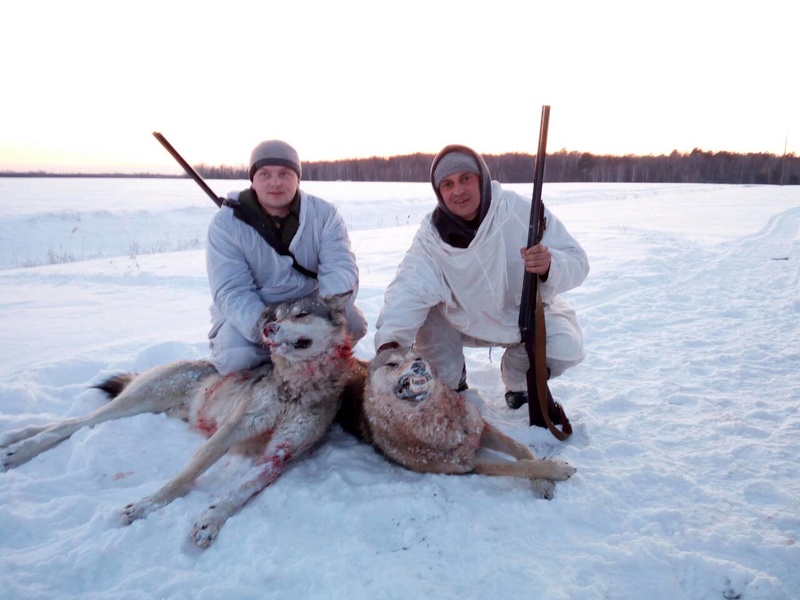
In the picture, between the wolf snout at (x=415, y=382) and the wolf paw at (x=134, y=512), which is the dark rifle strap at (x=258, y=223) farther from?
the wolf paw at (x=134, y=512)

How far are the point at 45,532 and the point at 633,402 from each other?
3.94m

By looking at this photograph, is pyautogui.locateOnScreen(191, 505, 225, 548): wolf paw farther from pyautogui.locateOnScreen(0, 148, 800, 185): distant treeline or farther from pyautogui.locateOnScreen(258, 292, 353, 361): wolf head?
pyautogui.locateOnScreen(0, 148, 800, 185): distant treeline

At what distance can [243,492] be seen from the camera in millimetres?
2852

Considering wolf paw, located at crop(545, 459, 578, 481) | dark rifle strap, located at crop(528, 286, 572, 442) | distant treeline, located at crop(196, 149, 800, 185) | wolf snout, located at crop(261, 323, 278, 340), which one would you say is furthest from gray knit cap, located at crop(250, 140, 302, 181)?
distant treeline, located at crop(196, 149, 800, 185)

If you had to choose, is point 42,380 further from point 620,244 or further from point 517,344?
point 620,244

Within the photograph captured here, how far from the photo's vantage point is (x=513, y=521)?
2.65m

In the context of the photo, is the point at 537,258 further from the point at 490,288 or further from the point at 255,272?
the point at 255,272

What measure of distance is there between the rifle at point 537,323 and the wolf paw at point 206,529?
218 centimetres

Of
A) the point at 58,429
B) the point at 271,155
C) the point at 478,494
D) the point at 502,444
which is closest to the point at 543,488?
the point at 478,494

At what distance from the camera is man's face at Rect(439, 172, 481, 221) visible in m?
3.85

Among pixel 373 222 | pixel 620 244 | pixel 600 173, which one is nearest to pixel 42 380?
pixel 620 244

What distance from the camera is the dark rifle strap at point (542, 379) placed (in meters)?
3.43

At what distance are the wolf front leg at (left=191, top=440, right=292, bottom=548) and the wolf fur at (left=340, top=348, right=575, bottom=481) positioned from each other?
653 mm

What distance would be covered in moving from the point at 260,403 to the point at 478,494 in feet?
5.19
